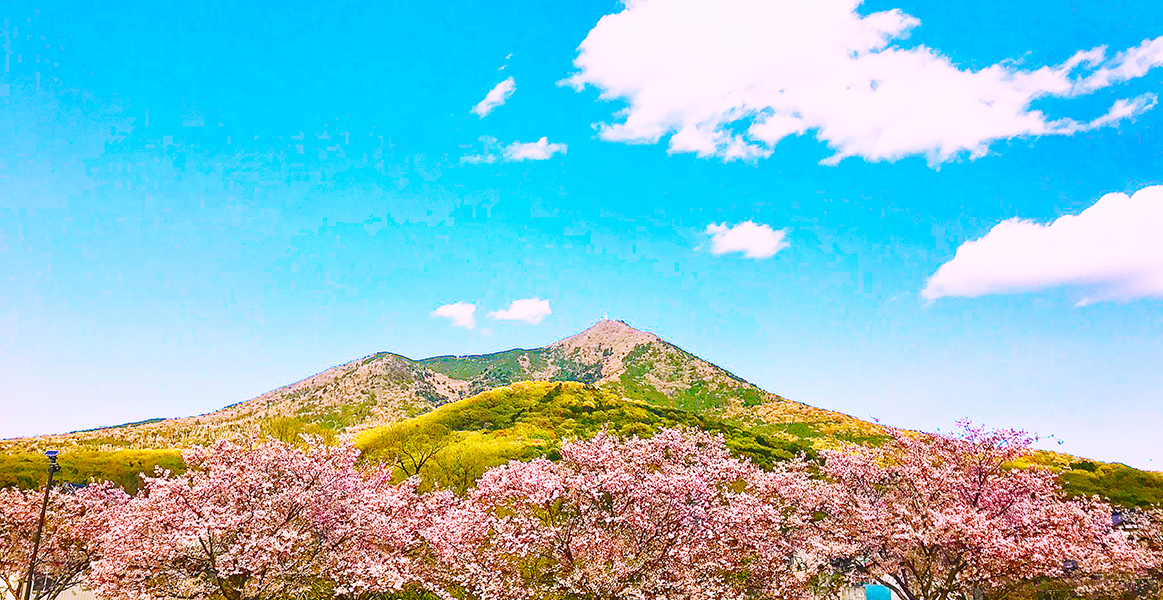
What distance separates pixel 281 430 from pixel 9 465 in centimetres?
1677

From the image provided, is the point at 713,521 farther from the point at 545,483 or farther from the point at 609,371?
the point at 609,371

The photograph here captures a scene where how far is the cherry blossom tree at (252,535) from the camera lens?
21.0 metres

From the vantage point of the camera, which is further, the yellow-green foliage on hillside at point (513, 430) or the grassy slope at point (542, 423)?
the grassy slope at point (542, 423)

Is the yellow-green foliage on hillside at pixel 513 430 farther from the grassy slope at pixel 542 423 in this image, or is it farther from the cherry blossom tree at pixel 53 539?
the cherry blossom tree at pixel 53 539

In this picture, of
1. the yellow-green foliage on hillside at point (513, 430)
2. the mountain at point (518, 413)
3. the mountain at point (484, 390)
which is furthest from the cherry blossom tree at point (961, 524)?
the mountain at point (484, 390)

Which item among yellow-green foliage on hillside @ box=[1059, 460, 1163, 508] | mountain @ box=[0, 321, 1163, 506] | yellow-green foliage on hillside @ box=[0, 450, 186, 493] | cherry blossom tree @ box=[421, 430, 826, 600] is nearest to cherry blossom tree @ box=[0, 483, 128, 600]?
yellow-green foliage on hillside @ box=[0, 450, 186, 493]

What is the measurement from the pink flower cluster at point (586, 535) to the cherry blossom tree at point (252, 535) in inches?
2.3

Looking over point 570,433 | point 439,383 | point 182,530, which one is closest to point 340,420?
point 439,383

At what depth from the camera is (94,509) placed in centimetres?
Answer: 3097

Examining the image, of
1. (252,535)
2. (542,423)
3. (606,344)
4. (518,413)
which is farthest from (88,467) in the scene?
(606,344)

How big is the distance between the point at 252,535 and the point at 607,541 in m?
12.0

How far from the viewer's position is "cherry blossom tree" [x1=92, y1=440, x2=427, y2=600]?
21031mm

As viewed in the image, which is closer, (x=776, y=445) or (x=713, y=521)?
(x=713, y=521)

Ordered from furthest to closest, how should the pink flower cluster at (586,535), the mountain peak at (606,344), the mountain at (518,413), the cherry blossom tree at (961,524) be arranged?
the mountain peak at (606,344), the mountain at (518,413), the pink flower cluster at (586,535), the cherry blossom tree at (961,524)
